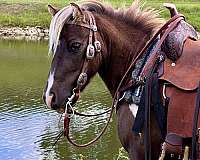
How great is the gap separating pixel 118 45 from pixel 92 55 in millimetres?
304

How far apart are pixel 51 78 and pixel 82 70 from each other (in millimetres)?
255

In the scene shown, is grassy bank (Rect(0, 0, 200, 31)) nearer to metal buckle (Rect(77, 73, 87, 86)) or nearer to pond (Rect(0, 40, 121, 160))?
pond (Rect(0, 40, 121, 160))

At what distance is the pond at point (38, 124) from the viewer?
35.2 feet

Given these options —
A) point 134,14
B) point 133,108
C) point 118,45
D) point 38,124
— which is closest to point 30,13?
point 38,124

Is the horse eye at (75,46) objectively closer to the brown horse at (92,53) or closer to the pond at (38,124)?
the brown horse at (92,53)

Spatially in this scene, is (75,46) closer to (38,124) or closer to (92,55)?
(92,55)

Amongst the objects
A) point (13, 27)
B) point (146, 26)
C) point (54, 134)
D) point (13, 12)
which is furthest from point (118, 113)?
point (13, 12)

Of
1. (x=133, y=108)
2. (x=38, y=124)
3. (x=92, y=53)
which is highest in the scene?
(x=92, y=53)

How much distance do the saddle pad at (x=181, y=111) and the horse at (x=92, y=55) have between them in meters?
0.16

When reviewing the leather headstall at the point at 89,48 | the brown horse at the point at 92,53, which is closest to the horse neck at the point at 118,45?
the brown horse at the point at 92,53

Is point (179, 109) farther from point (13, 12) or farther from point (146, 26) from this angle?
point (13, 12)

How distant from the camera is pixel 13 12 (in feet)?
114

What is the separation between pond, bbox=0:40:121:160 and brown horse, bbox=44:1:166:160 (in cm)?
611

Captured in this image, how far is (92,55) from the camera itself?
335 cm
